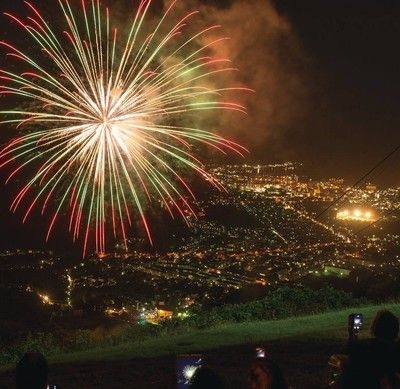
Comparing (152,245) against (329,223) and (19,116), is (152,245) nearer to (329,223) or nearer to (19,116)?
(329,223)

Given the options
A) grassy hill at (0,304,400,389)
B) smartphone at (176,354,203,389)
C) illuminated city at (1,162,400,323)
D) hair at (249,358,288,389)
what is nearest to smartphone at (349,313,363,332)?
grassy hill at (0,304,400,389)

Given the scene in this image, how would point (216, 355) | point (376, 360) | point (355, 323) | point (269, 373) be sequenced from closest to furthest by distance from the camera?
point (269, 373)
point (376, 360)
point (355, 323)
point (216, 355)

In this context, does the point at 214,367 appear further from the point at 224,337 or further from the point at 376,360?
the point at 376,360

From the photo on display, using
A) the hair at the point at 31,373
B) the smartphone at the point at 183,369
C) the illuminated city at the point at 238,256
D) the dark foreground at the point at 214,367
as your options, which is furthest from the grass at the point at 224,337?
the illuminated city at the point at 238,256

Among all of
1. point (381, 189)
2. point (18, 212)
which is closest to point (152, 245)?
point (18, 212)

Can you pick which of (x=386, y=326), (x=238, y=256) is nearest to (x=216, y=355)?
(x=386, y=326)

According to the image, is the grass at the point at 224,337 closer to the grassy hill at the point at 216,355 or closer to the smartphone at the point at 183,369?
the grassy hill at the point at 216,355

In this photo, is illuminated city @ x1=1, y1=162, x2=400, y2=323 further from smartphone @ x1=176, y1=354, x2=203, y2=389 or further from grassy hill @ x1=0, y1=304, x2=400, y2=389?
smartphone @ x1=176, y1=354, x2=203, y2=389

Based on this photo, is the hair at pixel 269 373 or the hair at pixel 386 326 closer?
the hair at pixel 269 373
